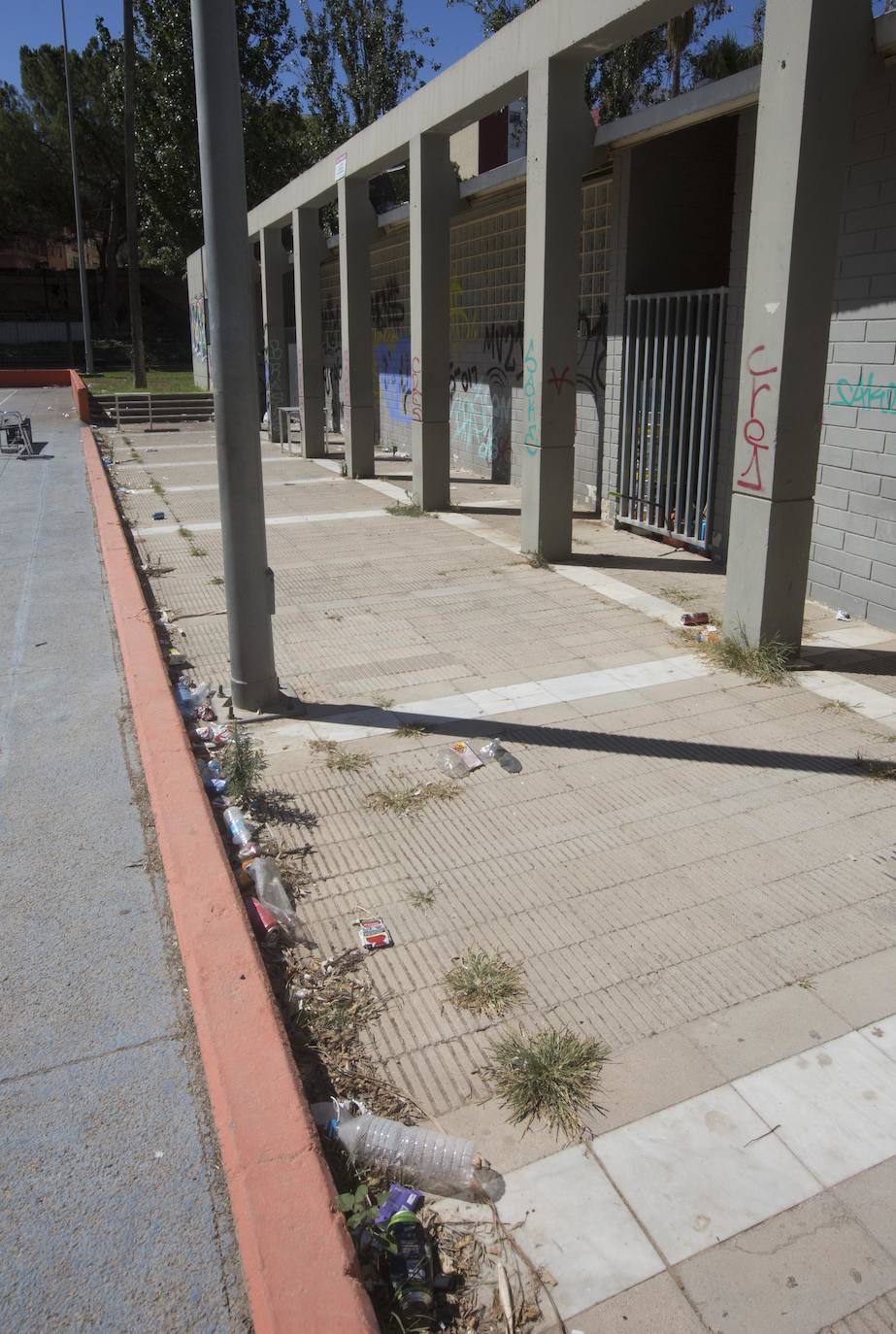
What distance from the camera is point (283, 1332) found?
2105mm

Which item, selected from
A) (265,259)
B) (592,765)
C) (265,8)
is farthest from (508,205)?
(265,8)

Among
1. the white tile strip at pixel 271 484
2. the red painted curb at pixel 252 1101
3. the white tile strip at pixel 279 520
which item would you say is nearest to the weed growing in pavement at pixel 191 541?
the white tile strip at pixel 279 520

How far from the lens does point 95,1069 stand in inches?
117

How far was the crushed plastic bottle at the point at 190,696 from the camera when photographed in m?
5.78

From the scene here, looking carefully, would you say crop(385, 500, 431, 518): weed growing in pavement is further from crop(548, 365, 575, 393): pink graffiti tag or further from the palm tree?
the palm tree

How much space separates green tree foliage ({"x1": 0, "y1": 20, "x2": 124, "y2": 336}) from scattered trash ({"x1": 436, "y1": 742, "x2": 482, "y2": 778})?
44.8 metres

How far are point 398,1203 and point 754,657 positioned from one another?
182 inches

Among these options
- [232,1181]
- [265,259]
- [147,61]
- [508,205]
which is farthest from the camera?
[147,61]

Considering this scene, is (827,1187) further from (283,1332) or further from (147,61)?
(147,61)

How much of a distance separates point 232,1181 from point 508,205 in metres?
12.6

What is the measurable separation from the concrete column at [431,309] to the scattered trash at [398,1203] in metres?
10.1

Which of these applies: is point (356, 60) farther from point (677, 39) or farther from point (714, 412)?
point (714, 412)

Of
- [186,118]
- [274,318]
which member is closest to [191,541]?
[274,318]

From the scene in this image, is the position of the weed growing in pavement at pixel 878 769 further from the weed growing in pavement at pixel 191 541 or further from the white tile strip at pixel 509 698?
the weed growing in pavement at pixel 191 541
